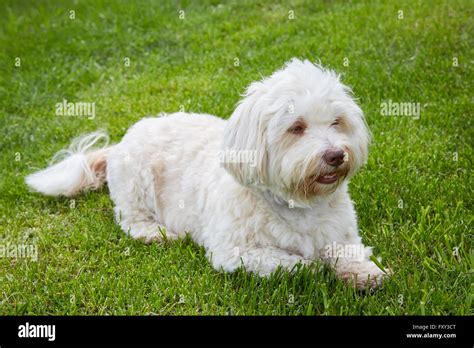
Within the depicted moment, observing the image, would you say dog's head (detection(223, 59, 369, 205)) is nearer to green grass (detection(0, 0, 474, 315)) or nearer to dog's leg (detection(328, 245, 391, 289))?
dog's leg (detection(328, 245, 391, 289))

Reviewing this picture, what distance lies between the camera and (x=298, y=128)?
12.9 feet

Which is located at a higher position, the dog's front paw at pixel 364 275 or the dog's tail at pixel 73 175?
the dog's tail at pixel 73 175

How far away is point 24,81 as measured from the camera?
29.6 ft

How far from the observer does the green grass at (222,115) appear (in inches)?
162

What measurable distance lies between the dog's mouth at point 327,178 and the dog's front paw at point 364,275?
614mm

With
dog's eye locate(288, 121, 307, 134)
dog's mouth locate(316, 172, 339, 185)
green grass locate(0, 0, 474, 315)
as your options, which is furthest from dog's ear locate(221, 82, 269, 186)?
green grass locate(0, 0, 474, 315)

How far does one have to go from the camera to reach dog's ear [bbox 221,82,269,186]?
3.95 meters
